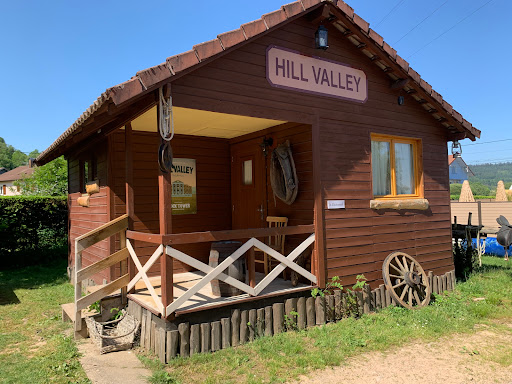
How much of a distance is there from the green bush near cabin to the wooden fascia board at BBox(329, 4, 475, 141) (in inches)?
405

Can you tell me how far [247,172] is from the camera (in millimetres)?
7535

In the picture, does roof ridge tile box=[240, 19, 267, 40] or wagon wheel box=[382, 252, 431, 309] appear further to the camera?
wagon wheel box=[382, 252, 431, 309]

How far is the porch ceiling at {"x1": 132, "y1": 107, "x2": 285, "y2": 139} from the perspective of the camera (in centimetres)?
548

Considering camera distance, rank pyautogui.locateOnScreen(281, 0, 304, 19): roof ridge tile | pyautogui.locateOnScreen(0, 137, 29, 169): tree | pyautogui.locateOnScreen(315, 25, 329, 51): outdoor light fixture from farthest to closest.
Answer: pyautogui.locateOnScreen(0, 137, 29, 169): tree < pyautogui.locateOnScreen(315, 25, 329, 51): outdoor light fixture < pyautogui.locateOnScreen(281, 0, 304, 19): roof ridge tile

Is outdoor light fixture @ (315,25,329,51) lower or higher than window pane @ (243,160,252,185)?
higher

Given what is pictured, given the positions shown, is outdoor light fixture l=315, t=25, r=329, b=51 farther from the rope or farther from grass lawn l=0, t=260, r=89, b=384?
grass lawn l=0, t=260, r=89, b=384

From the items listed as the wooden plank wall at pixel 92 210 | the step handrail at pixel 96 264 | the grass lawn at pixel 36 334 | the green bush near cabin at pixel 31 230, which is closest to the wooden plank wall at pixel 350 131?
the step handrail at pixel 96 264

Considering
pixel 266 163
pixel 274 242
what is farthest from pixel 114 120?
pixel 274 242

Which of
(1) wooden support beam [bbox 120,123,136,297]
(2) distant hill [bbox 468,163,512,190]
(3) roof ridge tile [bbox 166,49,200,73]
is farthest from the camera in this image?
(2) distant hill [bbox 468,163,512,190]

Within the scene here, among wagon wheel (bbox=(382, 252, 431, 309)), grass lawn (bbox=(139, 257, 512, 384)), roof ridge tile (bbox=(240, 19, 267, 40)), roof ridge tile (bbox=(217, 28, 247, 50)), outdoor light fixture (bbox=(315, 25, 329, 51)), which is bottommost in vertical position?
grass lawn (bbox=(139, 257, 512, 384))

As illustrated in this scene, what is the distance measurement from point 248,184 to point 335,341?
11.2 feet

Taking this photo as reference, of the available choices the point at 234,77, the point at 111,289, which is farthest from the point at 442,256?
the point at 111,289

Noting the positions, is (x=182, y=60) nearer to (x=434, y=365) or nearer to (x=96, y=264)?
(x=96, y=264)

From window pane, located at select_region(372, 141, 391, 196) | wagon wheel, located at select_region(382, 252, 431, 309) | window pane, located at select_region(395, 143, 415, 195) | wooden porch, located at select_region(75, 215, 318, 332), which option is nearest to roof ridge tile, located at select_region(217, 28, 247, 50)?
wooden porch, located at select_region(75, 215, 318, 332)
